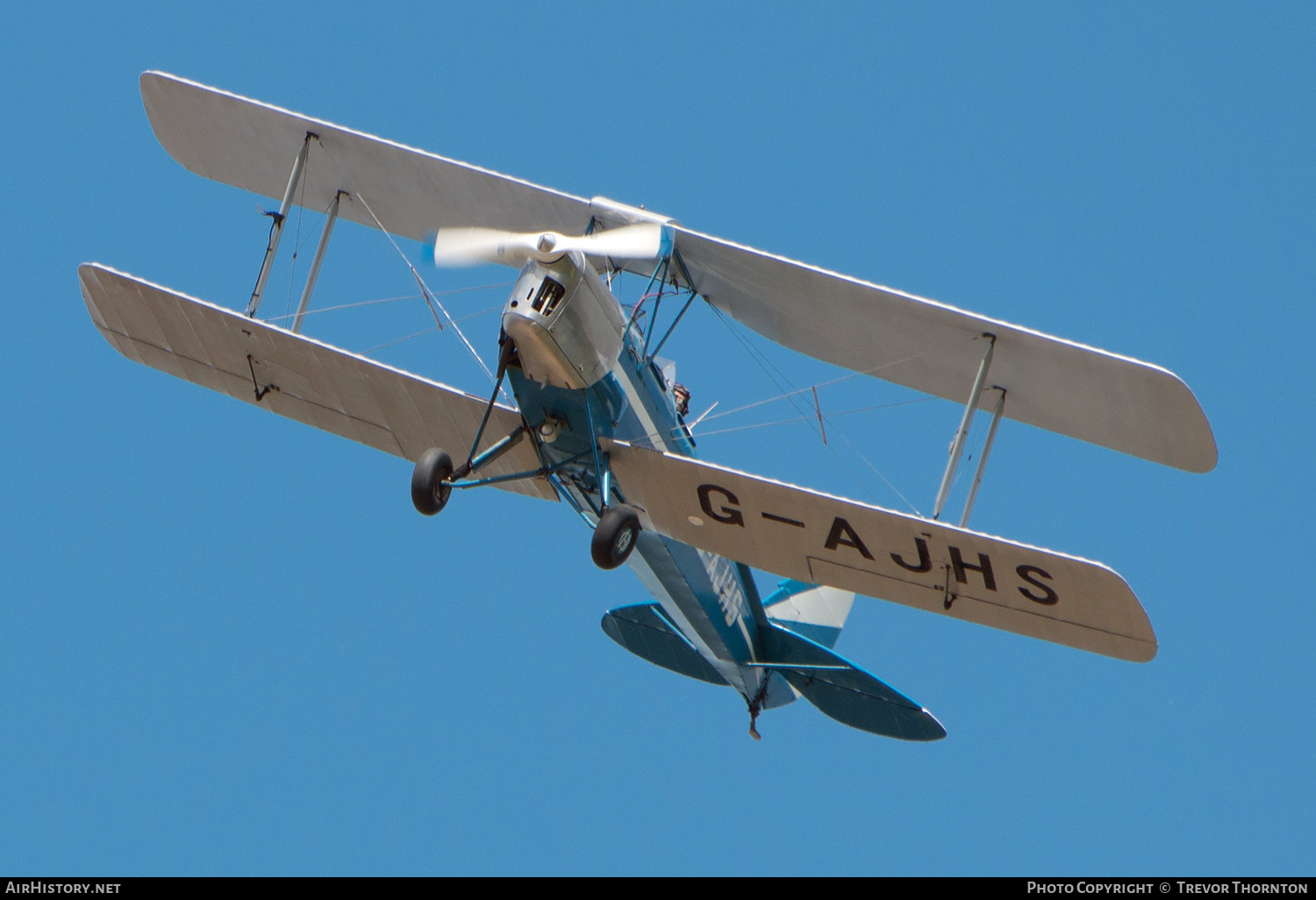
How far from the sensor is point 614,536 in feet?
38.1

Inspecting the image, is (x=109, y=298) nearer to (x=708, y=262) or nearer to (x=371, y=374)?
(x=371, y=374)

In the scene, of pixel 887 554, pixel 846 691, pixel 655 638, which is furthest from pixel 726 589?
pixel 887 554

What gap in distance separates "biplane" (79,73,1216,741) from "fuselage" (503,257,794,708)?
2 cm

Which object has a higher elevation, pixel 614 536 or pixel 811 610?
pixel 811 610

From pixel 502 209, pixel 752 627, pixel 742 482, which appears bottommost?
pixel 742 482

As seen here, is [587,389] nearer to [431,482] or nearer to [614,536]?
[614,536]

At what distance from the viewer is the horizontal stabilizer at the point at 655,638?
605 inches

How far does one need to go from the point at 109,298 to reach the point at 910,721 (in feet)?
20.9

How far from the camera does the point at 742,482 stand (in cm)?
1193

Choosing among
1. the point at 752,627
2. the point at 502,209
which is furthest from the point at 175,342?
the point at 752,627

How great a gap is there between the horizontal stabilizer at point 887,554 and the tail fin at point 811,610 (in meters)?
3.96

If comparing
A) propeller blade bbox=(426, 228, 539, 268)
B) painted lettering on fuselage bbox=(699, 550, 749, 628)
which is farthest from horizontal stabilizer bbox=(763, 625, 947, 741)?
propeller blade bbox=(426, 228, 539, 268)

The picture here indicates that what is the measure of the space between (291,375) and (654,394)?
2433 millimetres
